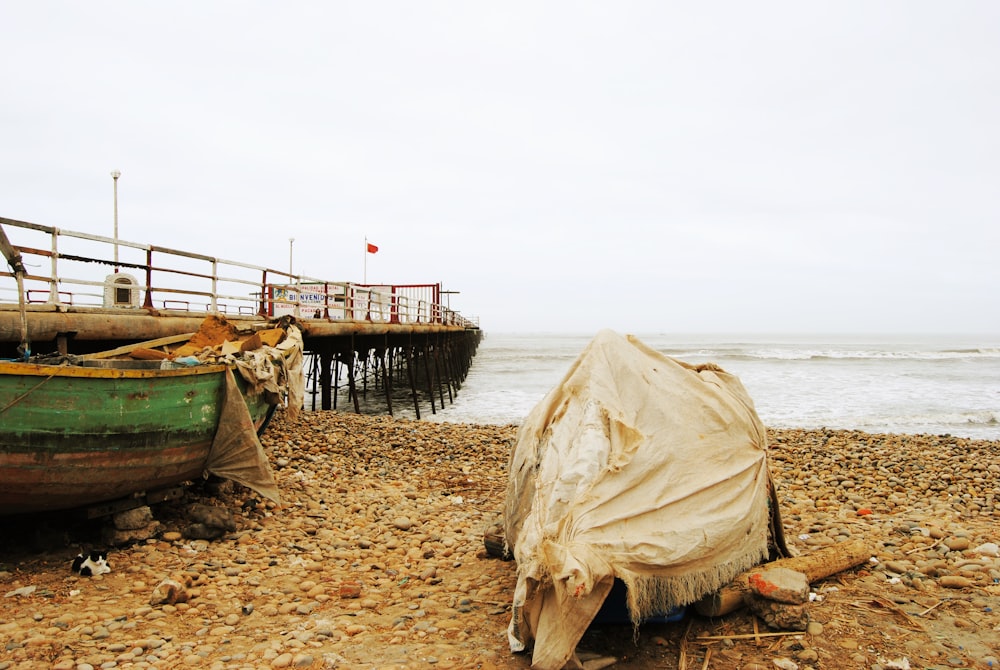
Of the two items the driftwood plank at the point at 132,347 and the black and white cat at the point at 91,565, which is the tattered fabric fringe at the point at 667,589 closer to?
the black and white cat at the point at 91,565

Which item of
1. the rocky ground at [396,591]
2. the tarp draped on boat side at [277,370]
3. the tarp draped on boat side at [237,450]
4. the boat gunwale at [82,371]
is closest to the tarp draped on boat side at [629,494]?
the rocky ground at [396,591]

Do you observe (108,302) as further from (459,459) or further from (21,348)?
(459,459)

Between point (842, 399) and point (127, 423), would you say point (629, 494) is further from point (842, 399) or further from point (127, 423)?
point (842, 399)

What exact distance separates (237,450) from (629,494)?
14.4ft

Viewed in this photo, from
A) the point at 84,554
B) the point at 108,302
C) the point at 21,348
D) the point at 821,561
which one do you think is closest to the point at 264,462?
the point at 84,554

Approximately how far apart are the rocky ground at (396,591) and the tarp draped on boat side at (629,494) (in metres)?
0.49

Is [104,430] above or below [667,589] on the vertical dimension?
above

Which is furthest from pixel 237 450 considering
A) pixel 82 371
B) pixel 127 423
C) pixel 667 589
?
pixel 667 589

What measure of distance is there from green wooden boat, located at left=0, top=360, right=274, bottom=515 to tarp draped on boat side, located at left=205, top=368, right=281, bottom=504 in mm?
13

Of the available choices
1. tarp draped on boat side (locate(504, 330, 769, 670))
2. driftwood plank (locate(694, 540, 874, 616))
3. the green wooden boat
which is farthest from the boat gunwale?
driftwood plank (locate(694, 540, 874, 616))

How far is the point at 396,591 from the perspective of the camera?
4637mm

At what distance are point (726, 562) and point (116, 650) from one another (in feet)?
12.1

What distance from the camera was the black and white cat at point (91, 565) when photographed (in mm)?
4543

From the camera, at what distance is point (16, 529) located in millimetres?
5105
